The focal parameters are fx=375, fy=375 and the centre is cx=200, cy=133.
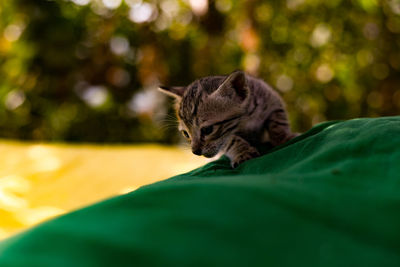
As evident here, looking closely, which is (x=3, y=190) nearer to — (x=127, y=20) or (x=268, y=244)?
(x=268, y=244)

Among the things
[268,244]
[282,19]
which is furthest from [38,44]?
[268,244]

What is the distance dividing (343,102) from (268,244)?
408cm

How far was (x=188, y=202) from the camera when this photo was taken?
73cm

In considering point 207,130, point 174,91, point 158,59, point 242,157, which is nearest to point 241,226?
point 242,157

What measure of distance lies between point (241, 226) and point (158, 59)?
3.72 meters

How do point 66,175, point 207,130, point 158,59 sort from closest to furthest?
point 207,130 < point 66,175 < point 158,59

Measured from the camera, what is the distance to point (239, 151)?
148cm

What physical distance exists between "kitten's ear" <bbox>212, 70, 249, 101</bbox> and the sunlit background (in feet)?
7.48

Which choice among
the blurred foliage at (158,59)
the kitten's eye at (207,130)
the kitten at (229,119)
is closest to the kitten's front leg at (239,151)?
the kitten at (229,119)

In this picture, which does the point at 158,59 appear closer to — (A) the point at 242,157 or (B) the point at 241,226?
(A) the point at 242,157

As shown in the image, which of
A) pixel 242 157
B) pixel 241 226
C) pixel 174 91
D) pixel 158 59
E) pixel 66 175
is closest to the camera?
pixel 241 226

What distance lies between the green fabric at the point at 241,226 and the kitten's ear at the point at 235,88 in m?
0.80

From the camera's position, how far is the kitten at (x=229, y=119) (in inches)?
63.8

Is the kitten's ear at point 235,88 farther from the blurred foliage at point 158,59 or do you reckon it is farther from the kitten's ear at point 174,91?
the blurred foliage at point 158,59
